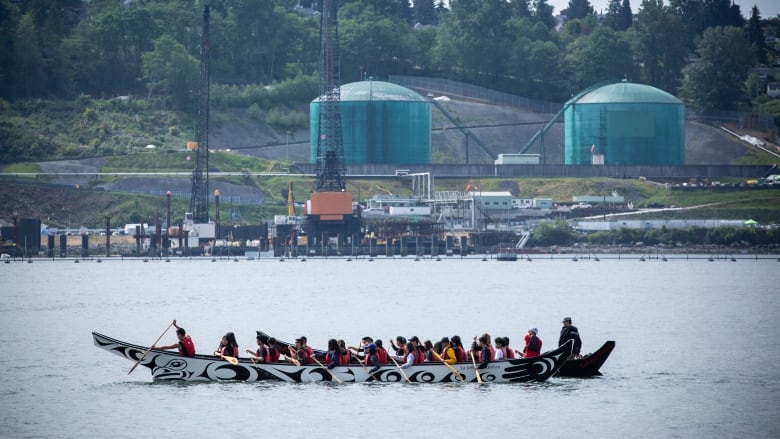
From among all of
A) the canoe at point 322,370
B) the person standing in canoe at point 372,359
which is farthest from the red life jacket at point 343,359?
the person standing in canoe at point 372,359

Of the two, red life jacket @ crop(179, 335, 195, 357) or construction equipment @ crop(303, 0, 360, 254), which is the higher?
construction equipment @ crop(303, 0, 360, 254)

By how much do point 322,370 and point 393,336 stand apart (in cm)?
2251

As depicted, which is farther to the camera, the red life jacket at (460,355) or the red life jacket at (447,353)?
the red life jacket at (447,353)

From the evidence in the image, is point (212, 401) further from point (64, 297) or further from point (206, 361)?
Result: point (64, 297)

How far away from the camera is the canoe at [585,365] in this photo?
6506cm

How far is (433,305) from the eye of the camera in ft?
357

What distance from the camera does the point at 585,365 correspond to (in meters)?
65.8

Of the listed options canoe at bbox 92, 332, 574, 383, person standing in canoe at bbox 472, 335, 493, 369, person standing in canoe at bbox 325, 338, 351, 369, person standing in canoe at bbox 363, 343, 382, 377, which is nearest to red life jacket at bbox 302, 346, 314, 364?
canoe at bbox 92, 332, 574, 383

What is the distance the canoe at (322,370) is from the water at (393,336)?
0.46m

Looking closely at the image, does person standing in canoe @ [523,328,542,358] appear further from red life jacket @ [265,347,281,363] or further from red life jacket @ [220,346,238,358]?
red life jacket @ [220,346,238,358]

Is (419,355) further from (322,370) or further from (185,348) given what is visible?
(185,348)

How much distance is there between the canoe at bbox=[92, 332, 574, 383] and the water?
0.46m

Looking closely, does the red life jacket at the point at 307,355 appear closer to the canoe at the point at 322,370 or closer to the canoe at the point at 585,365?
the canoe at the point at 322,370

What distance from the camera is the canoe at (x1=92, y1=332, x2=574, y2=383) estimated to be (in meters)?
63.6
